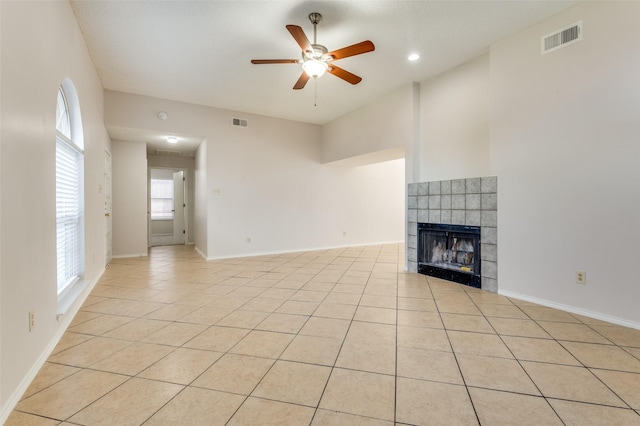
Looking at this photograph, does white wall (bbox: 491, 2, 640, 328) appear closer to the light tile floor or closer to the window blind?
the light tile floor

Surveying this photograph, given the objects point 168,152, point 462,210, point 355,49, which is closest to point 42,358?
point 355,49

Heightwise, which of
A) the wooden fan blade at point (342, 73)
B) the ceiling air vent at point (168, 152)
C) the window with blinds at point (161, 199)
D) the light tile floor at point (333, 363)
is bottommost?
the light tile floor at point (333, 363)

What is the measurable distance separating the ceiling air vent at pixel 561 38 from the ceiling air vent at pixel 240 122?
4.77 meters

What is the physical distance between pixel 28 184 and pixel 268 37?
2.61 meters

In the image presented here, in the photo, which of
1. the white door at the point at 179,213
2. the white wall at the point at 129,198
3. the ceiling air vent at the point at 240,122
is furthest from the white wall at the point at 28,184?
the white door at the point at 179,213

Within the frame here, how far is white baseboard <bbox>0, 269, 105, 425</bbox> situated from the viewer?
57.9 inches

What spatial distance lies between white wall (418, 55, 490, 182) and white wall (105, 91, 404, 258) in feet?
9.27

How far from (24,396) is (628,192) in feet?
14.9

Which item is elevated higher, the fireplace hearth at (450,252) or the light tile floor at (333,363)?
the fireplace hearth at (450,252)

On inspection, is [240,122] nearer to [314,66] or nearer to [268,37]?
[268,37]

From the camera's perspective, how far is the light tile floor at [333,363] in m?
1.49

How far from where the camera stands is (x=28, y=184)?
1780 millimetres

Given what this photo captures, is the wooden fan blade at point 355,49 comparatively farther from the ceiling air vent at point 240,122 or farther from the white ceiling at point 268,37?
the ceiling air vent at point 240,122

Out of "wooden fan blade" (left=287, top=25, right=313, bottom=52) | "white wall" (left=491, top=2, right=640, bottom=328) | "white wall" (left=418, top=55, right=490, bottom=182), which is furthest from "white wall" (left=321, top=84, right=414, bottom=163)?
"wooden fan blade" (left=287, top=25, right=313, bottom=52)
